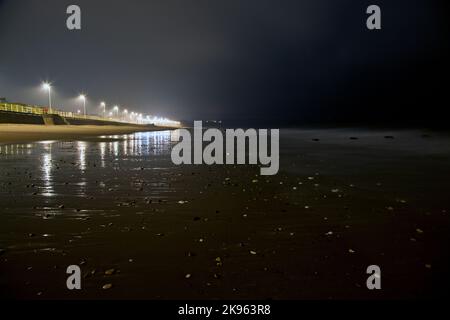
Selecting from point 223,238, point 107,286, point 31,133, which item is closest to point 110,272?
point 107,286

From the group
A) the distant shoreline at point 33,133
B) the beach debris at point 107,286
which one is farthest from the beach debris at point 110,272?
the distant shoreline at point 33,133

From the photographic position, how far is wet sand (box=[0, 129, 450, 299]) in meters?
4.81

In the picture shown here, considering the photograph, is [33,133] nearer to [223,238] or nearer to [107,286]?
[223,238]

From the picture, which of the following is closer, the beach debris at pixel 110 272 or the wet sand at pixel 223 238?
the wet sand at pixel 223 238

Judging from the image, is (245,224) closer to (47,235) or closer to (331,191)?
(47,235)

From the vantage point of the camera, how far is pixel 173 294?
15.2 ft

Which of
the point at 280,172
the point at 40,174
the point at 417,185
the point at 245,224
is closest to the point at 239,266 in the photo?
the point at 245,224

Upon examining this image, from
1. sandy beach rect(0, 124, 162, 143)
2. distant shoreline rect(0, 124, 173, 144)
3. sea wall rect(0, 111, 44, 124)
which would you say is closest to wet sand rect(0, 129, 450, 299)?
distant shoreline rect(0, 124, 173, 144)

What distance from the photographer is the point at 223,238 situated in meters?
6.62

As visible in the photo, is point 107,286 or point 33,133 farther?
point 33,133

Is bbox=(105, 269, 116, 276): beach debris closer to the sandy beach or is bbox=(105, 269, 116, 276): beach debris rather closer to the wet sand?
the wet sand

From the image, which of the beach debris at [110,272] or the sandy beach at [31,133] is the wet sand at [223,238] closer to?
the beach debris at [110,272]

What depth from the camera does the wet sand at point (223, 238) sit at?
4812mm
